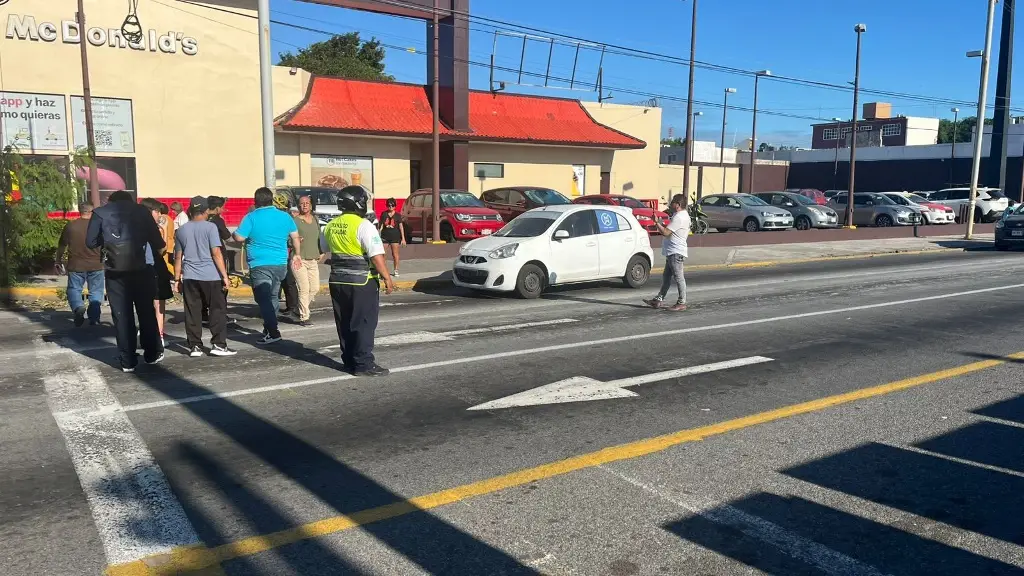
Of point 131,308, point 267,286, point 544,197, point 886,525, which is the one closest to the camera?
point 886,525

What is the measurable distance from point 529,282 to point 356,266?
6.20 metres

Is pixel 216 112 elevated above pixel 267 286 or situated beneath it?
elevated above

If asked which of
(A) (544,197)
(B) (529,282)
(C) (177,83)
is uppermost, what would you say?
(C) (177,83)

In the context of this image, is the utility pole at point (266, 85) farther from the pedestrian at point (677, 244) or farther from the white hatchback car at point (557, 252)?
the pedestrian at point (677, 244)

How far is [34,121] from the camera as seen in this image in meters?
19.6

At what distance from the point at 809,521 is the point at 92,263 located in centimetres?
917

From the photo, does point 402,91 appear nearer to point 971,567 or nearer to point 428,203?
point 428,203

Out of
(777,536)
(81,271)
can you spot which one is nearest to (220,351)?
(81,271)

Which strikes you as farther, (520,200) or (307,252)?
(520,200)

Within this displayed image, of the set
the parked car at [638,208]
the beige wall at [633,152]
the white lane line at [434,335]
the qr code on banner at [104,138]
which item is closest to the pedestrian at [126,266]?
the white lane line at [434,335]

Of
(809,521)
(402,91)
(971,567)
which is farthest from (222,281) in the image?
(402,91)

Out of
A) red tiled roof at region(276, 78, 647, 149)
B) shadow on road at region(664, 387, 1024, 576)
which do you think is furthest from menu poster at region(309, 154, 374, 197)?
shadow on road at region(664, 387, 1024, 576)

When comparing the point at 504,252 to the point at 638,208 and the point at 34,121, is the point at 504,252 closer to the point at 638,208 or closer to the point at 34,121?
the point at 638,208

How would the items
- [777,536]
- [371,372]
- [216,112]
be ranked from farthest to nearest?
[216,112] → [371,372] → [777,536]
